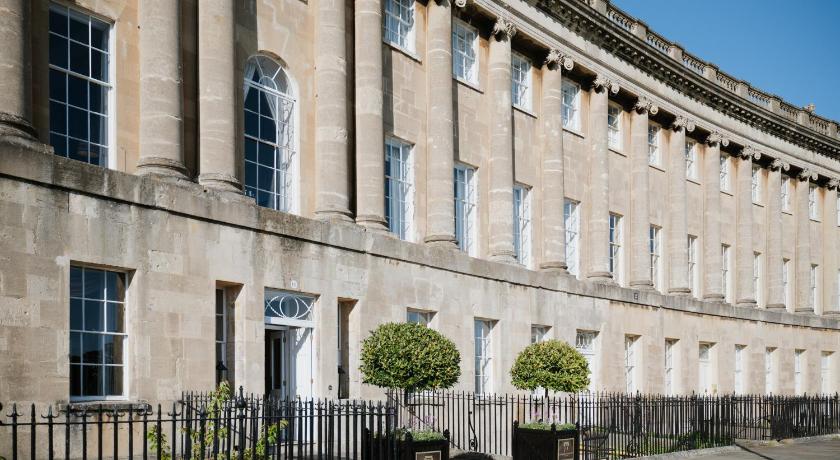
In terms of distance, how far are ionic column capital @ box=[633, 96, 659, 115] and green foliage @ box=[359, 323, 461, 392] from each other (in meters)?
18.2

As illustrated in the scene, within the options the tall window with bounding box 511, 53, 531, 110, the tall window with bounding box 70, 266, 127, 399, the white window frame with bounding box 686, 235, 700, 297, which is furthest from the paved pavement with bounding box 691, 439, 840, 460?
the tall window with bounding box 70, 266, 127, 399

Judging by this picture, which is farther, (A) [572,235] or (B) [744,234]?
(B) [744,234]

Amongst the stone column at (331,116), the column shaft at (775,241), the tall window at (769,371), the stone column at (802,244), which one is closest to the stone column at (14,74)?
the stone column at (331,116)

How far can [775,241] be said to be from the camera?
40812mm

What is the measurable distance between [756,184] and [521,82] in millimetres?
16507

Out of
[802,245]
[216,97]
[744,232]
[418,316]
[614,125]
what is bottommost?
[418,316]

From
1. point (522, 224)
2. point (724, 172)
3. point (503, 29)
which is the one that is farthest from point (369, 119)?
point (724, 172)

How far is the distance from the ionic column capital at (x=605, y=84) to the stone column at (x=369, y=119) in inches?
425

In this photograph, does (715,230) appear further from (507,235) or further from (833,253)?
(507,235)

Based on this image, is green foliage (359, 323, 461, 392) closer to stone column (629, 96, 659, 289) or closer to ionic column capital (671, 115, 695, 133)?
stone column (629, 96, 659, 289)

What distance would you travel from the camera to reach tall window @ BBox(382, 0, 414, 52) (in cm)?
2372

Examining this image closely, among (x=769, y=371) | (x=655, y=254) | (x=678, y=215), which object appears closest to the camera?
(x=655, y=254)

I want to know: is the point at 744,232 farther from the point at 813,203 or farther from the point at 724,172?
the point at 813,203

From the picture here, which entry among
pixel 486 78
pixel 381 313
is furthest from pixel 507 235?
pixel 381 313
